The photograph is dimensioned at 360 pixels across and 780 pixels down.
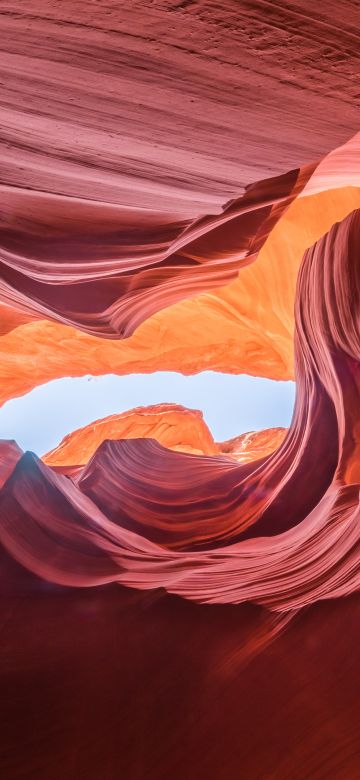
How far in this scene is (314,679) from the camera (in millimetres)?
2490

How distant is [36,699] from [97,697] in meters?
0.25

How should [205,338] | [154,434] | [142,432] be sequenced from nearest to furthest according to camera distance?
[205,338] < [142,432] < [154,434]

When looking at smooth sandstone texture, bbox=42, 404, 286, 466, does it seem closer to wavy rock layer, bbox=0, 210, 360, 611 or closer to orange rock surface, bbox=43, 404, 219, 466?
orange rock surface, bbox=43, 404, 219, 466

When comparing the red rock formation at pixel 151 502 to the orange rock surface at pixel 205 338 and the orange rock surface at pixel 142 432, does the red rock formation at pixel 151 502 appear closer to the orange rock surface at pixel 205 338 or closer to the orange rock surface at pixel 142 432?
the orange rock surface at pixel 205 338

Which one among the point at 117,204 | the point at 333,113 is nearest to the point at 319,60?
the point at 333,113

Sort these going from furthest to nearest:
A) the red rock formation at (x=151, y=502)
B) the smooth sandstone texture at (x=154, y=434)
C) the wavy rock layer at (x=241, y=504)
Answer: the smooth sandstone texture at (x=154, y=434) < the wavy rock layer at (x=241, y=504) < the red rock formation at (x=151, y=502)

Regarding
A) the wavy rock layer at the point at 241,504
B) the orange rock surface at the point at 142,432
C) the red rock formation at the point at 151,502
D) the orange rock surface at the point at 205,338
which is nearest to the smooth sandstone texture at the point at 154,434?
the orange rock surface at the point at 142,432

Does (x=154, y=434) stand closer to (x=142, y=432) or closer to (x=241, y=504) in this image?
(x=142, y=432)

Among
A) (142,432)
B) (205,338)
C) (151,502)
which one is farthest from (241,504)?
(142,432)

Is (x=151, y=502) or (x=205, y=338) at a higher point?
(x=205, y=338)

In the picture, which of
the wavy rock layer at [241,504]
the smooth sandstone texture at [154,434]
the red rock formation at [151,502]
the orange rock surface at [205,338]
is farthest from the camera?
the smooth sandstone texture at [154,434]

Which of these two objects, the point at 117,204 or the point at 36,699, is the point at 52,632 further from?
the point at 117,204

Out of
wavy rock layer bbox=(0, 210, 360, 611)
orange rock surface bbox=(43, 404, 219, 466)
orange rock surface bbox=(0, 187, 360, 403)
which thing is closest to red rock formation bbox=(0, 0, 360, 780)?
wavy rock layer bbox=(0, 210, 360, 611)

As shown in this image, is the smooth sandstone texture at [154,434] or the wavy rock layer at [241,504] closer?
the wavy rock layer at [241,504]
